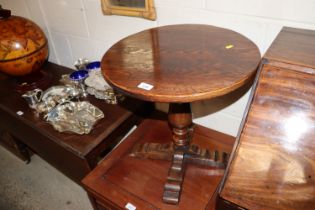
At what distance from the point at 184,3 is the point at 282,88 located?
0.62m

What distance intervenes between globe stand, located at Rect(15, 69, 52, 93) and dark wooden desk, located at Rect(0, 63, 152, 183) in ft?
0.15

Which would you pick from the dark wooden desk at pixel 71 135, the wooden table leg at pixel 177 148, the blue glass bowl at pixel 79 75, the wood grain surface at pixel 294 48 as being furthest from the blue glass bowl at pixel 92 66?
the wood grain surface at pixel 294 48

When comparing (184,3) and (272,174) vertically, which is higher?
(184,3)

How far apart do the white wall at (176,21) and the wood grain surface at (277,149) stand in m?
0.35

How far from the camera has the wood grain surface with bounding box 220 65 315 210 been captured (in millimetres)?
572

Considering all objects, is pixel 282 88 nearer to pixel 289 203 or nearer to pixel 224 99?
pixel 289 203

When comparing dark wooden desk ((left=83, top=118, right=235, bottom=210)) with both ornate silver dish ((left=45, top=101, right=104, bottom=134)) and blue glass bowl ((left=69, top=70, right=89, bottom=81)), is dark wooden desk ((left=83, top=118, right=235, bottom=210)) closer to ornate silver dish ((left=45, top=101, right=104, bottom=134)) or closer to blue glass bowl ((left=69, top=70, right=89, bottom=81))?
ornate silver dish ((left=45, top=101, right=104, bottom=134))

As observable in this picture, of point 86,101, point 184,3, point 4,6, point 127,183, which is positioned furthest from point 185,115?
point 4,6

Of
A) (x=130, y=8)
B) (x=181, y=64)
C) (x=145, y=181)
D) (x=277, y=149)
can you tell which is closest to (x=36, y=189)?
(x=145, y=181)

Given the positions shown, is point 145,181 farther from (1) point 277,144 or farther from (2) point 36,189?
(2) point 36,189

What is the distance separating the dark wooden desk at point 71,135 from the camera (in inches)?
42.8

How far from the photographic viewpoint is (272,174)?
0.59 metres

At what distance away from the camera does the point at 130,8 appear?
122 cm

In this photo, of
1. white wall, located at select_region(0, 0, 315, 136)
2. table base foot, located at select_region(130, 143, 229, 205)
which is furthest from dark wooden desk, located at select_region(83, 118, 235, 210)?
white wall, located at select_region(0, 0, 315, 136)
